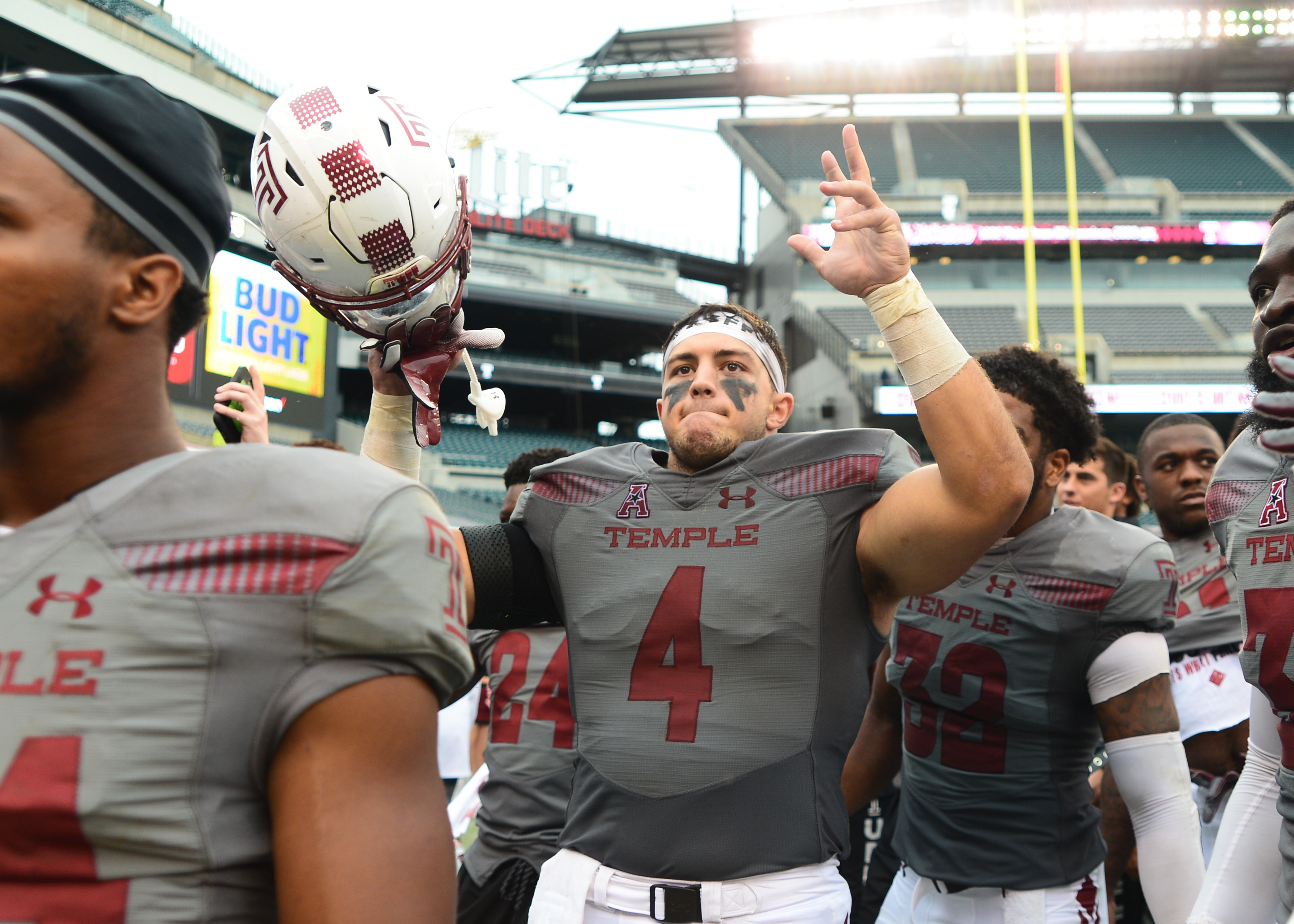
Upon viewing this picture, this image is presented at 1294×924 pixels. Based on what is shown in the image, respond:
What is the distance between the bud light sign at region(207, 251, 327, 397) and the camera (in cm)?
1499

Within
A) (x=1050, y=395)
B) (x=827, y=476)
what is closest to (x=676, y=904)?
(x=827, y=476)

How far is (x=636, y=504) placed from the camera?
Result: 2354mm

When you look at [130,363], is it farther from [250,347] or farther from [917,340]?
[250,347]

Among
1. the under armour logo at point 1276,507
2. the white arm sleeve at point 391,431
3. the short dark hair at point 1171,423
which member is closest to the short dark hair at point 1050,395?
the under armour logo at point 1276,507

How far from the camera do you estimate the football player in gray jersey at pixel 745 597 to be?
195cm

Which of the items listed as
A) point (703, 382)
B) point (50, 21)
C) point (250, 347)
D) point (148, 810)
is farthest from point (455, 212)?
point (50, 21)

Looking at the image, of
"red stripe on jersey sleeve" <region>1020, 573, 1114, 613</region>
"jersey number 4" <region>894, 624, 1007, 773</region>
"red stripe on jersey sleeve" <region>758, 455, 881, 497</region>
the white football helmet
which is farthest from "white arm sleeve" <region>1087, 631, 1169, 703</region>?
the white football helmet

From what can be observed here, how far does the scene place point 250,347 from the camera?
16062 mm

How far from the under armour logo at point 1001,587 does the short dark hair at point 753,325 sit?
2.56 ft

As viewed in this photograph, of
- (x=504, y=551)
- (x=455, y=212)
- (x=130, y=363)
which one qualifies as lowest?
(x=504, y=551)

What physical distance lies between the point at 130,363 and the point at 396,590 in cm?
43

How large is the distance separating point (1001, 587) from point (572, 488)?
1.21 m

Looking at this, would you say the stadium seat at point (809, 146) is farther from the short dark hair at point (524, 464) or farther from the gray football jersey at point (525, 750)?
the gray football jersey at point (525, 750)

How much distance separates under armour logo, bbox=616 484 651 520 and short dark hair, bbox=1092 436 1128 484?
275 centimetres
